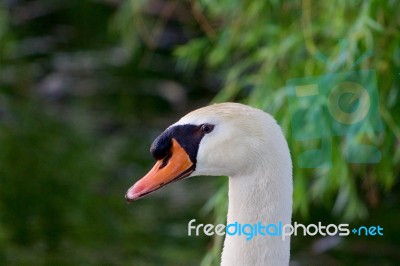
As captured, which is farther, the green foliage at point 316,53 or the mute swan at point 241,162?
the green foliage at point 316,53

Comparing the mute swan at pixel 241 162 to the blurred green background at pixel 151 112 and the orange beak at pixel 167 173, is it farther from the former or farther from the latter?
the blurred green background at pixel 151 112

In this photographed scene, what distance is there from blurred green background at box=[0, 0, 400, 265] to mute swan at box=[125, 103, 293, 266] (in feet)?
2.98

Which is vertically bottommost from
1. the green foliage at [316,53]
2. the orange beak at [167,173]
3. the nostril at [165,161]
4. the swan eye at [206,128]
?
the orange beak at [167,173]

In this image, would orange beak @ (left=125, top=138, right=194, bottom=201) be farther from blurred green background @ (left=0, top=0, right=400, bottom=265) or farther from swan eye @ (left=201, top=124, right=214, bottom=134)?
blurred green background @ (left=0, top=0, right=400, bottom=265)

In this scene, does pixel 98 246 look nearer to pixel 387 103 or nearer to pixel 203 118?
pixel 387 103

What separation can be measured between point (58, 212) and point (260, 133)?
2893 mm

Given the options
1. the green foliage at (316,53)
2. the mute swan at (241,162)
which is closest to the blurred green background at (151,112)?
the green foliage at (316,53)

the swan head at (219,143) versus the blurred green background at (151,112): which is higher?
the blurred green background at (151,112)

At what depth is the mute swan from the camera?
8.28 ft

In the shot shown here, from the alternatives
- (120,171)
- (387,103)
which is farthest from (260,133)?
(120,171)

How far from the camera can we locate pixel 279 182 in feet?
8.29

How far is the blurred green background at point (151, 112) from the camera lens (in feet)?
12.2

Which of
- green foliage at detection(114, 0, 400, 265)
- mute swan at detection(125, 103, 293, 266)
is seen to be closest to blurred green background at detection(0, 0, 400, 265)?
green foliage at detection(114, 0, 400, 265)

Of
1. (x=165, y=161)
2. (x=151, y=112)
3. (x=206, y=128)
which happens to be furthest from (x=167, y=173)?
(x=151, y=112)
